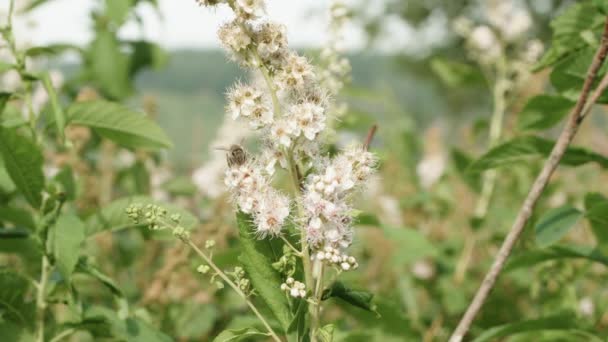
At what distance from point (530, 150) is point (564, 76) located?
176 millimetres

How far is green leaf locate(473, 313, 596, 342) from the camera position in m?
1.44

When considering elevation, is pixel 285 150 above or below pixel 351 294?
above

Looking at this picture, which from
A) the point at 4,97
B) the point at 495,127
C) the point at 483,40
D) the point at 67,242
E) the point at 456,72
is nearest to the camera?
the point at 67,242

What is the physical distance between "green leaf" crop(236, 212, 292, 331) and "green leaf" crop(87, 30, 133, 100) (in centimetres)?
128

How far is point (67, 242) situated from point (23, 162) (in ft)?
0.65

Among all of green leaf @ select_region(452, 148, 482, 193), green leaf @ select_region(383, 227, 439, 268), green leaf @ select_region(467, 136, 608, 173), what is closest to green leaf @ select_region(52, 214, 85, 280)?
green leaf @ select_region(467, 136, 608, 173)

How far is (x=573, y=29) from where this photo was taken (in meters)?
1.41

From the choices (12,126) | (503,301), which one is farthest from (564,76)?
(503,301)

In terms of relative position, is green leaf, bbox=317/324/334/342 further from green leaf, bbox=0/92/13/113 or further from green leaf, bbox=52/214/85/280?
green leaf, bbox=0/92/13/113

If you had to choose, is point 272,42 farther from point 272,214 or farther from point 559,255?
point 559,255

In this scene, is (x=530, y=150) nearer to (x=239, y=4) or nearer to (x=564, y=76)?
(x=564, y=76)

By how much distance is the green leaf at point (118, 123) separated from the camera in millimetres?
1489

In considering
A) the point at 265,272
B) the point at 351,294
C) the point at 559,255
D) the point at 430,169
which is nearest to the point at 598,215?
the point at 559,255

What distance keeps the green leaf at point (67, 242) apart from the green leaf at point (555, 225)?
0.85 metres
